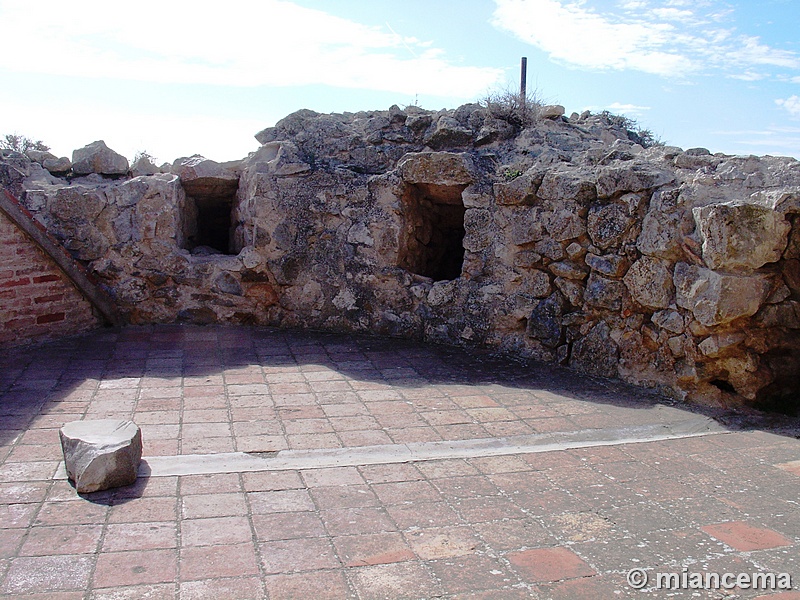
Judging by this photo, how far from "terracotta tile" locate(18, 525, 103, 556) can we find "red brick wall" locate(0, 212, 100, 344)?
10.0 feet

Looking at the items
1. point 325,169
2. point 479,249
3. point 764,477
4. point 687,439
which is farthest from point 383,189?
point 764,477

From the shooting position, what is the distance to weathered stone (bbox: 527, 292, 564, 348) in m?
5.41

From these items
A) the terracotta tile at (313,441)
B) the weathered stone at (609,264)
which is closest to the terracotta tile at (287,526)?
the terracotta tile at (313,441)

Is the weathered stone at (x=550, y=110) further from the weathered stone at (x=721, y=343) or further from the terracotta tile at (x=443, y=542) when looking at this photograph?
the terracotta tile at (x=443, y=542)

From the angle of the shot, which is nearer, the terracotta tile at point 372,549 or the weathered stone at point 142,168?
the terracotta tile at point 372,549

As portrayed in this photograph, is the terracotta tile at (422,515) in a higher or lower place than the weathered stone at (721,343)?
lower

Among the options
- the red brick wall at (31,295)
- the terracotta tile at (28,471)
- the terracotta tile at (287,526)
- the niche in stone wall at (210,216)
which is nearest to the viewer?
the terracotta tile at (287,526)

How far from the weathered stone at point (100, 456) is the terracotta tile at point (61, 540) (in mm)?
306

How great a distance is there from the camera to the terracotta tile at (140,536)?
2709 mm

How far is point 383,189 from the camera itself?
607cm

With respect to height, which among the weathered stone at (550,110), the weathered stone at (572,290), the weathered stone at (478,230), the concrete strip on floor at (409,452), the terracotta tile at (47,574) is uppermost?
the weathered stone at (550,110)

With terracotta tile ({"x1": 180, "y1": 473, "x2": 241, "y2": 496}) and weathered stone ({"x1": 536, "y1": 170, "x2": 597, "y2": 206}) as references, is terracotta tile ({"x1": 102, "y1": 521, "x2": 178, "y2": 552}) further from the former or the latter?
weathered stone ({"x1": 536, "y1": 170, "x2": 597, "y2": 206})

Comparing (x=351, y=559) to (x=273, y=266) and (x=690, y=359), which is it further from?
(x=273, y=266)

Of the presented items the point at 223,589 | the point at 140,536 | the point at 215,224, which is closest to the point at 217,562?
the point at 223,589
